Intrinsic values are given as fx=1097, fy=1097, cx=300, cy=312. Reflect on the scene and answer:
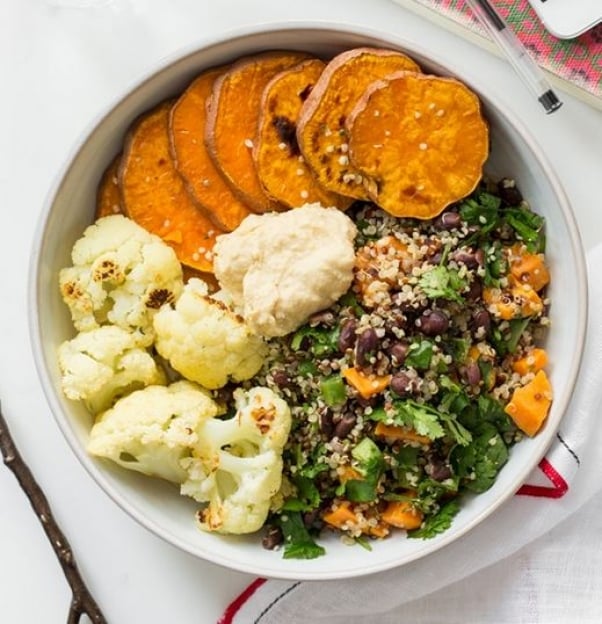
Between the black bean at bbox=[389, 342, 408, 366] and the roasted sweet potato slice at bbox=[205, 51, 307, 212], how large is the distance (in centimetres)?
42

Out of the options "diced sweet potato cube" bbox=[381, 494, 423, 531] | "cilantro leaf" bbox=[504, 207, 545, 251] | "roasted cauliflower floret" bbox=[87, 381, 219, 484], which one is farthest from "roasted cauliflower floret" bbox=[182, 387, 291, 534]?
"cilantro leaf" bbox=[504, 207, 545, 251]

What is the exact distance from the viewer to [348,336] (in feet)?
7.51

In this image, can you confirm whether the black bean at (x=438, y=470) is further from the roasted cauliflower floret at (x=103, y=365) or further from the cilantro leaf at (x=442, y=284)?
the roasted cauliflower floret at (x=103, y=365)

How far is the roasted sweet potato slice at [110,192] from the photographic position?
2.49 meters

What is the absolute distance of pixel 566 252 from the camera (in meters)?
2.32

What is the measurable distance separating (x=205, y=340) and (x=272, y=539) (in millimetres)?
484

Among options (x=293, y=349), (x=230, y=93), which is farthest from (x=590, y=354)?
(x=230, y=93)

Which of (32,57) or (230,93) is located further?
(32,57)

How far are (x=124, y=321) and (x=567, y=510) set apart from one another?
3.53ft

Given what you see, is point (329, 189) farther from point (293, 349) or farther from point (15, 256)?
point (15, 256)

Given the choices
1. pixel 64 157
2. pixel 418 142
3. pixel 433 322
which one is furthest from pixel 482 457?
pixel 64 157

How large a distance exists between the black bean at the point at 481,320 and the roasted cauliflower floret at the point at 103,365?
0.70 m

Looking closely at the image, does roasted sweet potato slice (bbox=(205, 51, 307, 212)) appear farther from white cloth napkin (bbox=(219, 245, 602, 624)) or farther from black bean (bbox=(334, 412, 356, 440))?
white cloth napkin (bbox=(219, 245, 602, 624))

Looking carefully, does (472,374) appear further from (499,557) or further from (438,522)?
(499,557)
